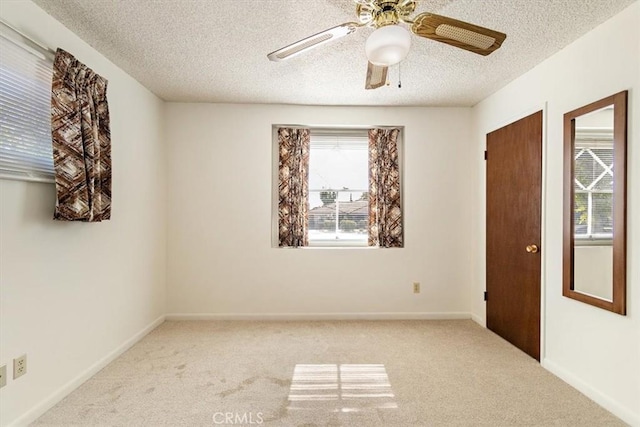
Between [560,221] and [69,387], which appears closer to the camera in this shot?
[69,387]

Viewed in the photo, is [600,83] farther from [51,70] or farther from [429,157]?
[51,70]

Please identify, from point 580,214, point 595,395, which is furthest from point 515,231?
point 595,395

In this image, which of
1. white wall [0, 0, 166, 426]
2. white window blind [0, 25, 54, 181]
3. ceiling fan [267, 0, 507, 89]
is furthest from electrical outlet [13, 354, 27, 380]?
ceiling fan [267, 0, 507, 89]

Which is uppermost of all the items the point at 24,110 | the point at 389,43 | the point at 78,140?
the point at 389,43

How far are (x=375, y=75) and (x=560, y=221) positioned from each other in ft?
5.87

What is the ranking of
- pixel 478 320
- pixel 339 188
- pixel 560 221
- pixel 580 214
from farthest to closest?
pixel 339 188
pixel 478 320
pixel 560 221
pixel 580 214

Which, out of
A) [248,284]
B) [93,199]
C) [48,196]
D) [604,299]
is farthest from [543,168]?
[48,196]

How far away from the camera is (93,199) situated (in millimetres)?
2244

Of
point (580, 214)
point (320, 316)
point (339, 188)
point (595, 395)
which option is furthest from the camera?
point (339, 188)

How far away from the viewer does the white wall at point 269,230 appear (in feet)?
12.4

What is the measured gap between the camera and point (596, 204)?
2205mm

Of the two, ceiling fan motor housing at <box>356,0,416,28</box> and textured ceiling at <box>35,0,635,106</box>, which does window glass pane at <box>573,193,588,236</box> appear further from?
ceiling fan motor housing at <box>356,0,416,28</box>

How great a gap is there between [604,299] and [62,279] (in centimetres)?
349

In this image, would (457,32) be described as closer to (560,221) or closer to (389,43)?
(389,43)
